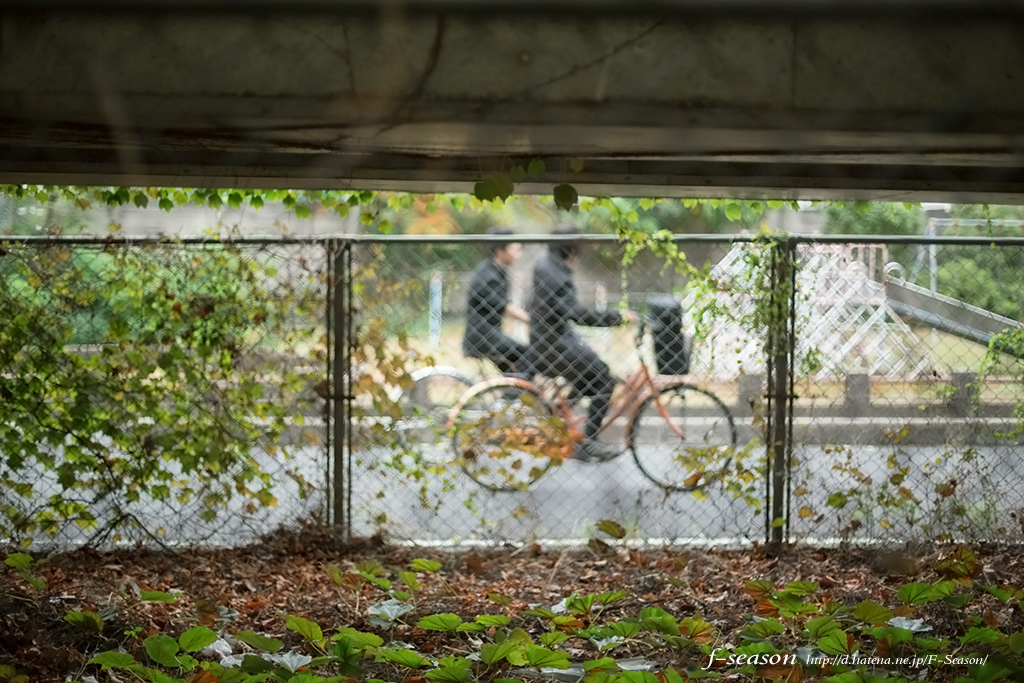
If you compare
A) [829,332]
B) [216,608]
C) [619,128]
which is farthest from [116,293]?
[829,332]

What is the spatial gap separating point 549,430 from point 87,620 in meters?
2.68

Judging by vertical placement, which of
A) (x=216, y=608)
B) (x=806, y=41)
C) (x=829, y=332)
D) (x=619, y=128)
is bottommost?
(x=216, y=608)

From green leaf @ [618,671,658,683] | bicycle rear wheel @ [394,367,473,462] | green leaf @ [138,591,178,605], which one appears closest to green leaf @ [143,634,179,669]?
green leaf @ [138,591,178,605]

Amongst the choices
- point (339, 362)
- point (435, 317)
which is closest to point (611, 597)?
point (339, 362)

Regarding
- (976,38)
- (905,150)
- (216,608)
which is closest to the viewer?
(976,38)

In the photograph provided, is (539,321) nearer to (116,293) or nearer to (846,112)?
(116,293)

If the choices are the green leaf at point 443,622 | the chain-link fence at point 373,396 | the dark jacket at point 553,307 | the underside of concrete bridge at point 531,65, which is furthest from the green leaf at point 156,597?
the dark jacket at point 553,307

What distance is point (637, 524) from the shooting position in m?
5.51

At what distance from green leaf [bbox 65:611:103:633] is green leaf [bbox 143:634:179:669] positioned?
2.00ft

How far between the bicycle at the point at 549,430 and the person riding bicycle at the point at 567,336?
12 cm

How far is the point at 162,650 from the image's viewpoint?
317 centimetres

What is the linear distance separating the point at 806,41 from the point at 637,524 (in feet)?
12.6

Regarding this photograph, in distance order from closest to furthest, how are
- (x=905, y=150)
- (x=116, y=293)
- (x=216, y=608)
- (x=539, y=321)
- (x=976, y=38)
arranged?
(x=976, y=38) < (x=905, y=150) < (x=216, y=608) < (x=116, y=293) < (x=539, y=321)

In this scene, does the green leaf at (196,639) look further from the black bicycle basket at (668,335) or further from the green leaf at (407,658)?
the black bicycle basket at (668,335)
